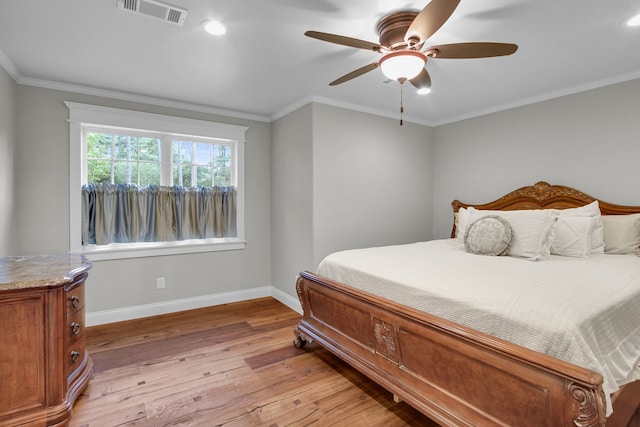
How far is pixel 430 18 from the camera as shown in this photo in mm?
1582

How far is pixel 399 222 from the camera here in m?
4.25

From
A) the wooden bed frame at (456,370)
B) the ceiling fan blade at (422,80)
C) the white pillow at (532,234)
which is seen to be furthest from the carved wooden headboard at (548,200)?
the ceiling fan blade at (422,80)

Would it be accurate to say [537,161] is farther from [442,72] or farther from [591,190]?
[442,72]

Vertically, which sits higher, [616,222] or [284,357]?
[616,222]

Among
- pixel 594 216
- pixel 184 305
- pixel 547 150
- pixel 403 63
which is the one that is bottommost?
pixel 184 305

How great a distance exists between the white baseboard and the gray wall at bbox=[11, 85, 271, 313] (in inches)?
2.1

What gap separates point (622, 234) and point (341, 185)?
2606mm

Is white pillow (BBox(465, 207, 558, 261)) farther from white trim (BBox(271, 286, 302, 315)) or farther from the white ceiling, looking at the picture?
white trim (BBox(271, 286, 302, 315))

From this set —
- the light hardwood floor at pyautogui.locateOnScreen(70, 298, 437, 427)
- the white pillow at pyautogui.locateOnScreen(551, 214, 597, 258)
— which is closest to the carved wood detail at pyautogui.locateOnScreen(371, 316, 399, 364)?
the light hardwood floor at pyautogui.locateOnScreen(70, 298, 437, 427)

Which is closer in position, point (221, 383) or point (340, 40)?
point (340, 40)

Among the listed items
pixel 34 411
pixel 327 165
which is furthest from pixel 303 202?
pixel 34 411

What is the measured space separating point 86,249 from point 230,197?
1.61 metres

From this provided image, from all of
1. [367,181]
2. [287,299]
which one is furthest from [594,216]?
[287,299]

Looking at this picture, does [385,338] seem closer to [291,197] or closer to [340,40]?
[340,40]
